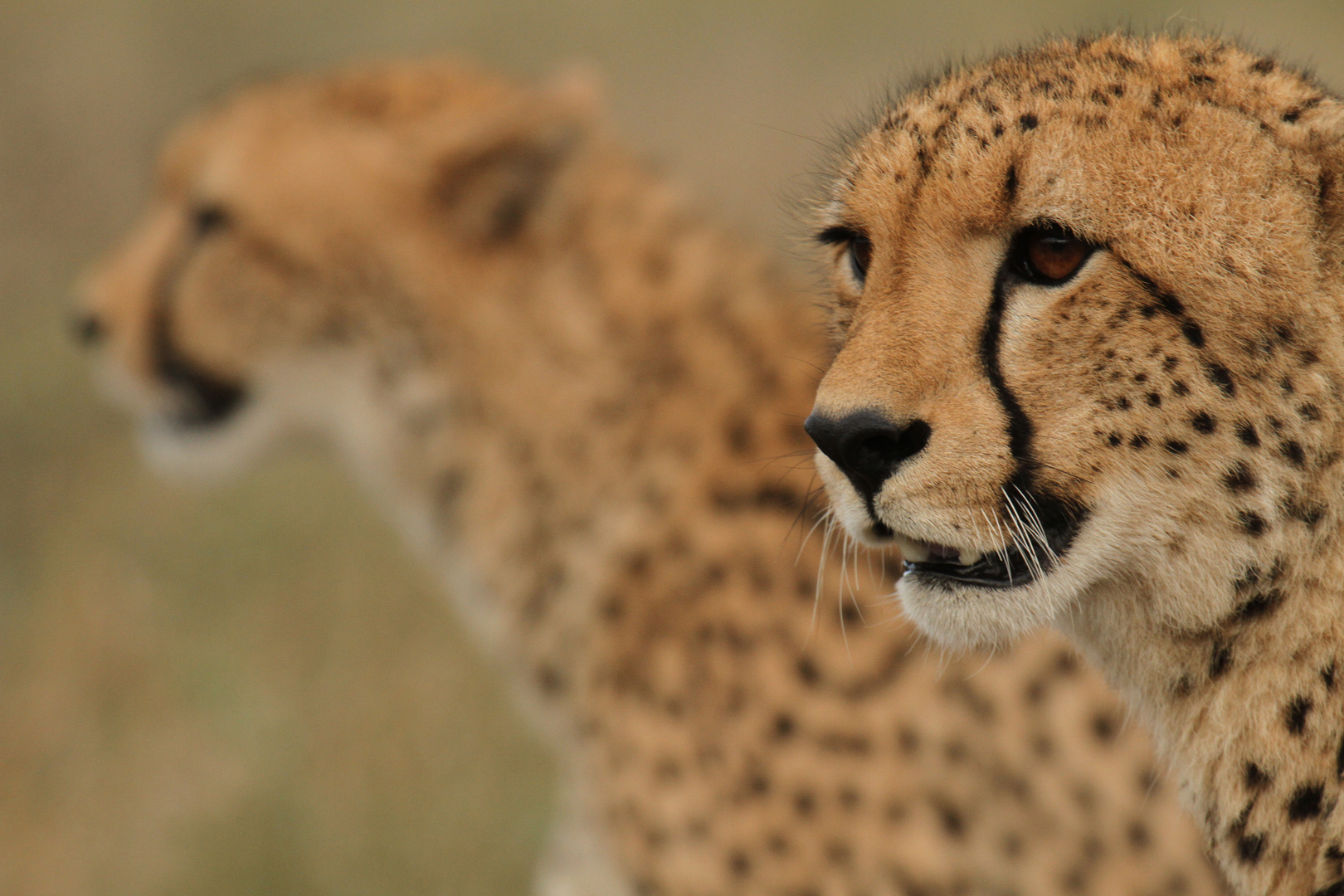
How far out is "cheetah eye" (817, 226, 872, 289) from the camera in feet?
4.80

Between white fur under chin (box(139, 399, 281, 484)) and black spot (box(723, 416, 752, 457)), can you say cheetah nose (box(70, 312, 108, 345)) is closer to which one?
white fur under chin (box(139, 399, 281, 484))

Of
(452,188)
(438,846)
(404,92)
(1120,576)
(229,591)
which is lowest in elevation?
(438,846)

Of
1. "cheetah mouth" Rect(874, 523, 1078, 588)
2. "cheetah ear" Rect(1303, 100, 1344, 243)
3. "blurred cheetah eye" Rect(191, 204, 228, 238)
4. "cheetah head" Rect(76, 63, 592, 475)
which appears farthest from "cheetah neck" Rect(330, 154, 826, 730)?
"cheetah ear" Rect(1303, 100, 1344, 243)

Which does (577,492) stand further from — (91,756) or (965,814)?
(91,756)

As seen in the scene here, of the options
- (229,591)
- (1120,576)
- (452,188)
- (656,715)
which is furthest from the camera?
(229,591)

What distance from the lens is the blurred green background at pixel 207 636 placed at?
3553mm

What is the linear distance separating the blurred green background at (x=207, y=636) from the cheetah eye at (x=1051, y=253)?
0.49m

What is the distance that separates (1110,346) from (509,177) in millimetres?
2058

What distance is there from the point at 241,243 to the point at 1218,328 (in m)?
2.52

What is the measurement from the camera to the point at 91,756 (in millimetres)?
3748

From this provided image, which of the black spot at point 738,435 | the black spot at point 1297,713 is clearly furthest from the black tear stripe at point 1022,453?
the black spot at point 738,435

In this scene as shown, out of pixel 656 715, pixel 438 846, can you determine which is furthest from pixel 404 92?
pixel 438 846

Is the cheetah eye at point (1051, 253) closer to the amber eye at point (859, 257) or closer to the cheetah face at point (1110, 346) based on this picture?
the cheetah face at point (1110, 346)

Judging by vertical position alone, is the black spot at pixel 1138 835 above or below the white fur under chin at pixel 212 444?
below
